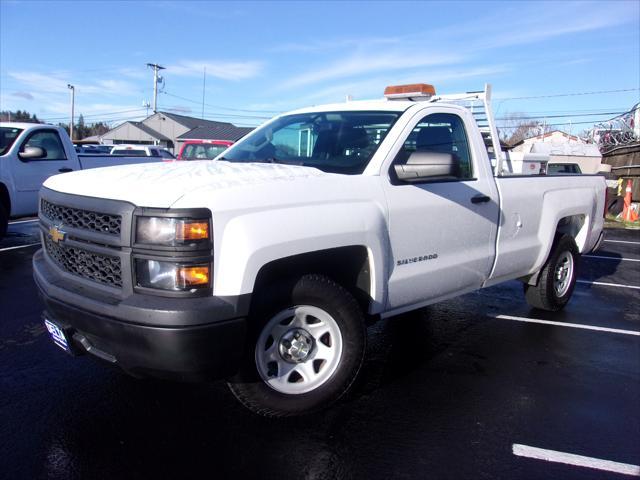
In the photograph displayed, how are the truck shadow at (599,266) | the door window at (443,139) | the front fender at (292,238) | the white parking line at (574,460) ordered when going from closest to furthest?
the front fender at (292,238), the white parking line at (574,460), the door window at (443,139), the truck shadow at (599,266)

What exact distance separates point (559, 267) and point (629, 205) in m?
14.0

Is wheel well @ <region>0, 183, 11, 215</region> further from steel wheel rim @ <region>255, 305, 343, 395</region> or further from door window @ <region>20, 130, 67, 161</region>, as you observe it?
steel wheel rim @ <region>255, 305, 343, 395</region>

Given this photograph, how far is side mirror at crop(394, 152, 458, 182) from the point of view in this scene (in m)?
3.53

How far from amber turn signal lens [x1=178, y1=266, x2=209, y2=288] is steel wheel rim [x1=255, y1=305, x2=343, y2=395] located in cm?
52

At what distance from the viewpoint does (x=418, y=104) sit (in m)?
4.06

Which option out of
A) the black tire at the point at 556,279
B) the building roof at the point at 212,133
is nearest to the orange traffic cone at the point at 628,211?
the black tire at the point at 556,279

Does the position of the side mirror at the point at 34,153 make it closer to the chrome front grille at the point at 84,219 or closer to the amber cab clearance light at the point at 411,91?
the chrome front grille at the point at 84,219

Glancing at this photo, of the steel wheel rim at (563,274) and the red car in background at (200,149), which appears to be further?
the red car in background at (200,149)

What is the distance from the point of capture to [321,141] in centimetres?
406

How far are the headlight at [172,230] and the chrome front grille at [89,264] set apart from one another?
0.78 ft

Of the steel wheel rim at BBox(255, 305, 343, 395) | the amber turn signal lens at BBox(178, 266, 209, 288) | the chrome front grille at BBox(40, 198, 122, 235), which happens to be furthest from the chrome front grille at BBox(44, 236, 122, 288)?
the steel wheel rim at BBox(255, 305, 343, 395)

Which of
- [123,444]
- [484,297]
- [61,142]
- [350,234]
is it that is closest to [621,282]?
[484,297]

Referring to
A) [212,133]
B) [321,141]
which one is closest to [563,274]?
[321,141]

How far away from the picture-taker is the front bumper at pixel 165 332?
259 cm
